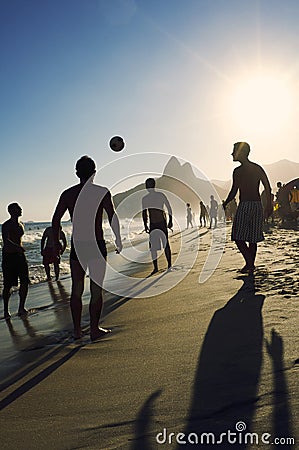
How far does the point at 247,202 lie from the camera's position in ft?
21.7

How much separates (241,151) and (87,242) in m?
3.39

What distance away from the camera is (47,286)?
34.4 ft

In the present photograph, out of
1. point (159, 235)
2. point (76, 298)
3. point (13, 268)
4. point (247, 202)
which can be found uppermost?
point (247, 202)

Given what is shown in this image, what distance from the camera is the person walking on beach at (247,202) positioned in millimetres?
6465

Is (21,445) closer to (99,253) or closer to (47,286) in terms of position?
(99,253)

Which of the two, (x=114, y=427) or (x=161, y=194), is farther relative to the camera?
(x=161, y=194)

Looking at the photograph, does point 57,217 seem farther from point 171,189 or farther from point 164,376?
point 171,189

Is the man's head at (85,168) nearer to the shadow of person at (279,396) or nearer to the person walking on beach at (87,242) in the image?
the person walking on beach at (87,242)

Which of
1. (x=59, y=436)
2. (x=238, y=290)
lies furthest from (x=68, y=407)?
(x=238, y=290)

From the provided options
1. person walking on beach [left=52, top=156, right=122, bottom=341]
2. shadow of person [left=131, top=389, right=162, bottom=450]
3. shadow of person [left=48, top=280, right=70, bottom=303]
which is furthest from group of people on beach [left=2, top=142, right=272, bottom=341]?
shadow of person [left=131, top=389, right=162, bottom=450]

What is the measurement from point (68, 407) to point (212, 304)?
8.58 feet

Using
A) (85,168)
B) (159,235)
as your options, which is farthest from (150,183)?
(85,168)

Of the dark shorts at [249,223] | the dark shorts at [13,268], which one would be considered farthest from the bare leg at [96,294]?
the dark shorts at [13,268]

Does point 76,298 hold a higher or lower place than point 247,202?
lower
